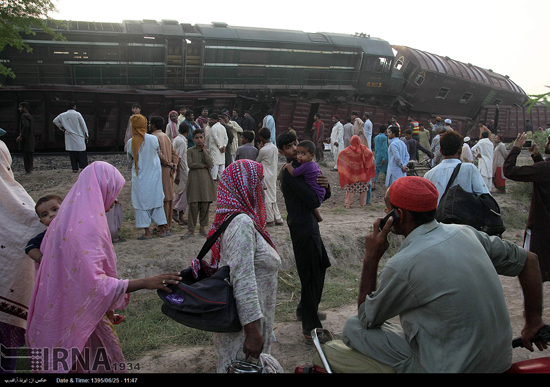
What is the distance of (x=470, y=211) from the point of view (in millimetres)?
3004

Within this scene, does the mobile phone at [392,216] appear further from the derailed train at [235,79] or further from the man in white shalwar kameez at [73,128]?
the derailed train at [235,79]

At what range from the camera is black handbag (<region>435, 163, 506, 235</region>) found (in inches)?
117

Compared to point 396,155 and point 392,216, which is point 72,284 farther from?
point 396,155

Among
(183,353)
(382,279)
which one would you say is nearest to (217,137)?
(183,353)

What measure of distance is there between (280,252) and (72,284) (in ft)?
13.1

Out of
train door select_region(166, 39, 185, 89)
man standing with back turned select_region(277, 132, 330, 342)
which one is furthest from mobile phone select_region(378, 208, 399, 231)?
train door select_region(166, 39, 185, 89)

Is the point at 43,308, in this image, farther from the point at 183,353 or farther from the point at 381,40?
the point at 381,40

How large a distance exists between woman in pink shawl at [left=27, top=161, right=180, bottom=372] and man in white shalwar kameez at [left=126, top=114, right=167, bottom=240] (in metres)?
3.60

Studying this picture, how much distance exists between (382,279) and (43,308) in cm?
160

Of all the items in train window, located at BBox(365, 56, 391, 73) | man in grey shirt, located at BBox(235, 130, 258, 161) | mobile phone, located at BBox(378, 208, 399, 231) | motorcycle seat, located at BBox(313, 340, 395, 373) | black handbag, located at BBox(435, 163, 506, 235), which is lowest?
man in grey shirt, located at BBox(235, 130, 258, 161)

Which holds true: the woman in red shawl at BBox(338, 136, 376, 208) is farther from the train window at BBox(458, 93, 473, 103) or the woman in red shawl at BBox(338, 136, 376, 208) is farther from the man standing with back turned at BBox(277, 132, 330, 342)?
the train window at BBox(458, 93, 473, 103)

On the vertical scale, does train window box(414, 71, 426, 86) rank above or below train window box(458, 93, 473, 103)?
above

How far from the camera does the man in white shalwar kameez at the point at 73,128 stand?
30.2 ft
